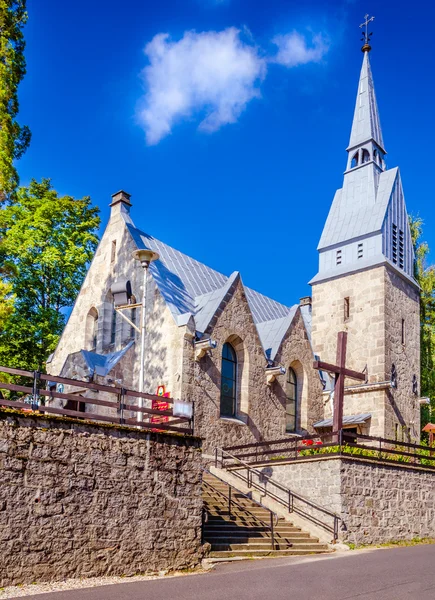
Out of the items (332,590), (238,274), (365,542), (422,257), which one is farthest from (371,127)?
(332,590)

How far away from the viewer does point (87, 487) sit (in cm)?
1079

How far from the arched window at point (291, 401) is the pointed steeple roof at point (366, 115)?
11.7m

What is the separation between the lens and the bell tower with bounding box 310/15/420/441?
24.6 meters

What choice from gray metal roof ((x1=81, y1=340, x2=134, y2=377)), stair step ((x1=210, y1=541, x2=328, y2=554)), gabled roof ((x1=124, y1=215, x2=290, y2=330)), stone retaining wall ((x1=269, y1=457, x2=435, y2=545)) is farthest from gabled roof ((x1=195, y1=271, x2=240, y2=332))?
stair step ((x1=210, y1=541, x2=328, y2=554))

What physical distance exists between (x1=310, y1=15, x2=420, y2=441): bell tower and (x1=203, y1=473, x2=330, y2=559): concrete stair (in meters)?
8.78

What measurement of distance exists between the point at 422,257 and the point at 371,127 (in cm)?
880

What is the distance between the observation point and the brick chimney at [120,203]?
24192 mm

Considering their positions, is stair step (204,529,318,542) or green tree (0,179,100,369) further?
green tree (0,179,100,369)

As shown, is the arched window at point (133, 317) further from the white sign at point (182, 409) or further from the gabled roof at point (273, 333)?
the white sign at point (182, 409)

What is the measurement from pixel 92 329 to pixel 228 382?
5787mm

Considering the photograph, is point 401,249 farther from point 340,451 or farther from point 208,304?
point 340,451

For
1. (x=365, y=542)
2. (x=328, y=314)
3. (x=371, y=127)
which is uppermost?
(x=371, y=127)

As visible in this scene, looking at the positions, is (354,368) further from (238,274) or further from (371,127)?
(371,127)

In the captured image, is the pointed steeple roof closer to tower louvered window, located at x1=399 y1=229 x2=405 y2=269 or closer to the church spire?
the church spire
